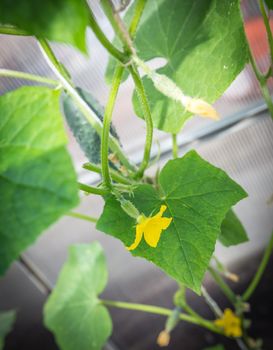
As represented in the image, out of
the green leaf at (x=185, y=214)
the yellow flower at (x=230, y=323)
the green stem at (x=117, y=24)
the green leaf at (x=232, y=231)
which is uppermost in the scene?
the green stem at (x=117, y=24)

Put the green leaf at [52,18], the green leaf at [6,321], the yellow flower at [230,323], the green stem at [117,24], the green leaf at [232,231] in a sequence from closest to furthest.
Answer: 1. the green leaf at [52,18]
2. the green stem at [117,24]
3. the green leaf at [232,231]
4. the yellow flower at [230,323]
5. the green leaf at [6,321]

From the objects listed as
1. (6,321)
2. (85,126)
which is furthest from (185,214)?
(6,321)

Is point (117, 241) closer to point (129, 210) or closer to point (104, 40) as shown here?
point (129, 210)

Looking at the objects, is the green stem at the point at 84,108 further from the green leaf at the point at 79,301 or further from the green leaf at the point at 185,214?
the green leaf at the point at 79,301

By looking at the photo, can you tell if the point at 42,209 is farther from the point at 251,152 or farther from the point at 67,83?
the point at 251,152

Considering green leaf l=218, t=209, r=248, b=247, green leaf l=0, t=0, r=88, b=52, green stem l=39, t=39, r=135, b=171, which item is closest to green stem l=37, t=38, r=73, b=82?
green stem l=39, t=39, r=135, b=171

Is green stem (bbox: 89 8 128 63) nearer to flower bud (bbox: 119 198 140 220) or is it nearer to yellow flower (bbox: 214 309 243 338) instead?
flower bud (bbox: 119 198 140 220)

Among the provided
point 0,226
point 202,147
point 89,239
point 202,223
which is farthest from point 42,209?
point 89,239

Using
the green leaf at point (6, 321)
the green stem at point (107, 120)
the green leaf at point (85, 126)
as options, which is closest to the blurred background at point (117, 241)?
the green leaf at point (6, 321)
